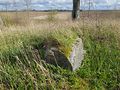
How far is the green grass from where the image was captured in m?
5.61

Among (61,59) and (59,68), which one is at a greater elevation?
(61,59)

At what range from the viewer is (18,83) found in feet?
18.6

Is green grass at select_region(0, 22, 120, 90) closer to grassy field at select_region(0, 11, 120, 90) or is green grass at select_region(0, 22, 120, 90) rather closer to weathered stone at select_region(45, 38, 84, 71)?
grassy field at select_region(0, 11, 120, 90)

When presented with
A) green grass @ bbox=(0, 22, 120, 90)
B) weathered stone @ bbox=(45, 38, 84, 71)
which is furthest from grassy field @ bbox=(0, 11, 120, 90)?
weathered stone @ bbox=(45, 38, 84, 71)

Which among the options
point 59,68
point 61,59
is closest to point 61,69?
point 59,68

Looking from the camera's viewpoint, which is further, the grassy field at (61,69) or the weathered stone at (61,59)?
the weathered stone at (61,59)

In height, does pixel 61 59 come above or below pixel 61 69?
above

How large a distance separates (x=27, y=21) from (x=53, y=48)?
22.3 feet

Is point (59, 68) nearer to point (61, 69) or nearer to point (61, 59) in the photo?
point (61, 69)

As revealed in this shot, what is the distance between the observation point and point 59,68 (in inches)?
239

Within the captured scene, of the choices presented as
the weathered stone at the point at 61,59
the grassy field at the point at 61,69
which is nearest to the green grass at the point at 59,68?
the grassy field at the point at 61,69

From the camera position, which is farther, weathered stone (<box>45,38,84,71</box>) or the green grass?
weathered stone (<box>45,38,84,71</box>)

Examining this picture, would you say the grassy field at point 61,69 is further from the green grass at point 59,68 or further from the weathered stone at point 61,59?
the weathered stone at point 61,59

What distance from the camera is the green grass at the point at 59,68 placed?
5.61 meters
